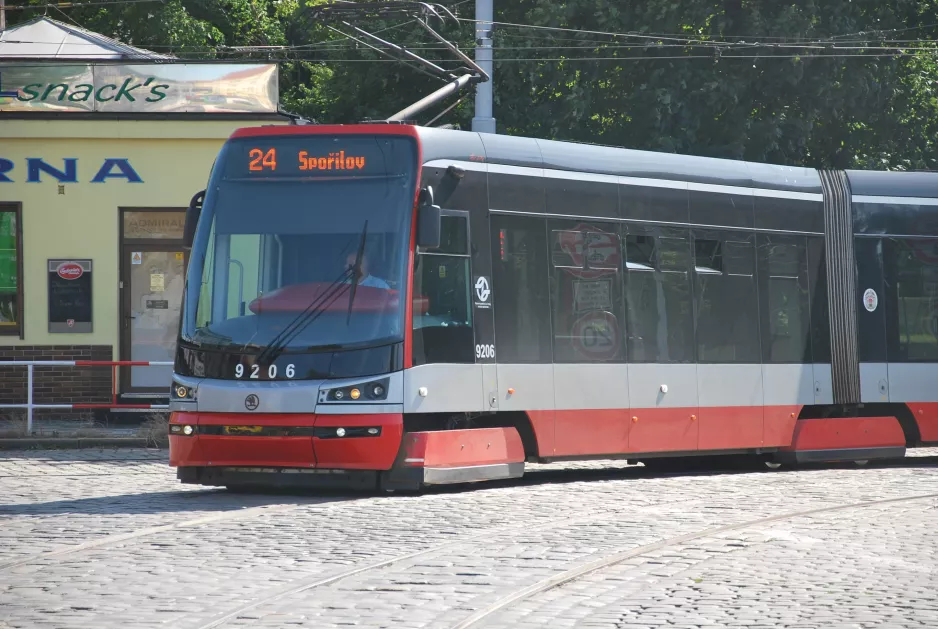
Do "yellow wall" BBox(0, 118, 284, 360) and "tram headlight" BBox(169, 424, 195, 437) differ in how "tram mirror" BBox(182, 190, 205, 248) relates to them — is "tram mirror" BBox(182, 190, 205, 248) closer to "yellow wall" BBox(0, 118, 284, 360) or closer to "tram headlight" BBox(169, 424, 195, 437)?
"tram headlight" BBox(169, 424, 195, 437)

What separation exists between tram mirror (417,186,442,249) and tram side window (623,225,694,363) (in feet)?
9.23

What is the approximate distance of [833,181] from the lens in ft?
55.9

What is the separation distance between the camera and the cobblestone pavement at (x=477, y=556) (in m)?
7.35

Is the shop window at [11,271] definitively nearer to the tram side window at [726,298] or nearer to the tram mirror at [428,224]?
the tram side window at [726,298]

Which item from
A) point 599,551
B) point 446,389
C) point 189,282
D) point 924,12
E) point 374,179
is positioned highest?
point 924,12

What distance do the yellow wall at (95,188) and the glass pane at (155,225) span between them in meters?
0.21

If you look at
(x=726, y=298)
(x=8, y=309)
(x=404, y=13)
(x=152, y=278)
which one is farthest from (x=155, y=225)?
(x=726, y=298)

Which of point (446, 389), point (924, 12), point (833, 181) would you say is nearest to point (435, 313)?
point (446, 389)

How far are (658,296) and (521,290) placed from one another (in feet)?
6.05

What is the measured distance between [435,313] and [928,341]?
6.87 metres

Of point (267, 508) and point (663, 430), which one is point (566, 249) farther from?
point (267, 508)

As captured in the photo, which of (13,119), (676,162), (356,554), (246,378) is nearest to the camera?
(356,554)

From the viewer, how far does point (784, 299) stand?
16312 millimetres

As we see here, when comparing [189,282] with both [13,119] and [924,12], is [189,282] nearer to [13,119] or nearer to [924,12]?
[13,119]
